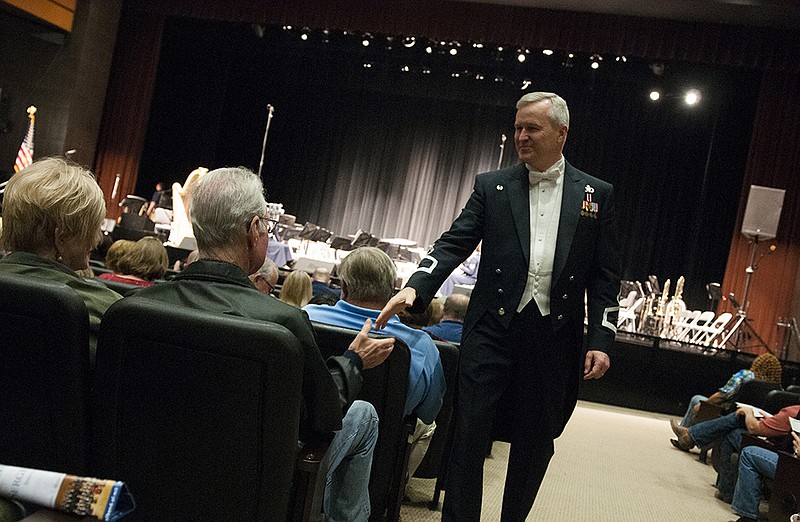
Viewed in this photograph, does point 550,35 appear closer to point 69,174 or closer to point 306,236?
point 306,236

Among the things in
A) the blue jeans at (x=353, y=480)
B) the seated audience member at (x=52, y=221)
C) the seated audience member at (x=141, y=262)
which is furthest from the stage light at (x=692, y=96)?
the seated audience member at (x=52, y=221)

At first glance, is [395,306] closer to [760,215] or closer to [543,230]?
[543,230]

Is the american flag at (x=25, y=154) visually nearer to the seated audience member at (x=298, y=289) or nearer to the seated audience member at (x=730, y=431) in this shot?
the seated audience member at (x=298, y=289)

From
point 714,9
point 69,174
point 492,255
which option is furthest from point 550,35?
point 69,174

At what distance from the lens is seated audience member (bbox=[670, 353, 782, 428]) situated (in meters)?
5.32

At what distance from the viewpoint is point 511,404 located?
7.86 feet

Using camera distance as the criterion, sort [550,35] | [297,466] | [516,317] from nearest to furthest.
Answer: [297,466], [516,317], [550,35]

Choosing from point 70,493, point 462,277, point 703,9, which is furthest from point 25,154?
point 70,493

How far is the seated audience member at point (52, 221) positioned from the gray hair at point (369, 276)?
85cm

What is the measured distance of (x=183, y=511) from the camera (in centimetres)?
149

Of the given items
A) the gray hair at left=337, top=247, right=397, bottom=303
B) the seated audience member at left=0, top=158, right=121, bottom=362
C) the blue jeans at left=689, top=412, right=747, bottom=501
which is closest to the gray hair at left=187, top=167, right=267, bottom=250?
the seated audience member at left=0, top=158, right=121, bottom=362

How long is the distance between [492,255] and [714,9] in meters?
9.47

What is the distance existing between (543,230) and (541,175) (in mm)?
168

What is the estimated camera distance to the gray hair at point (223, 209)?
1.69 metres
